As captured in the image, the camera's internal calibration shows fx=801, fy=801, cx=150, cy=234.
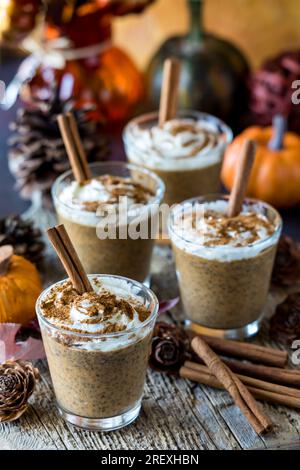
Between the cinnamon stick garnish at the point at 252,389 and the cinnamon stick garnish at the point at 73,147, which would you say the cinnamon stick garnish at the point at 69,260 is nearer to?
the cinnamon stick garnish at the point at 252,389

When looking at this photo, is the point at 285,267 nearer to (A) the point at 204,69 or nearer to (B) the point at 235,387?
(B) the point at 235,387

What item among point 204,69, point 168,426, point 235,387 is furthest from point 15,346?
point 204,69

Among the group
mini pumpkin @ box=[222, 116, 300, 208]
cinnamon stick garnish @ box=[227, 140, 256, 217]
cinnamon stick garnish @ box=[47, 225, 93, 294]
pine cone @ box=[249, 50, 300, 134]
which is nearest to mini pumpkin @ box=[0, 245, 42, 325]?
cinnamon stick garnish @ box=[47, 225, 93, 294]

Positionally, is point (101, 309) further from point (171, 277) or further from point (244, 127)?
point (244, 127)

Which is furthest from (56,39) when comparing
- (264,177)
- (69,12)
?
(264,177)

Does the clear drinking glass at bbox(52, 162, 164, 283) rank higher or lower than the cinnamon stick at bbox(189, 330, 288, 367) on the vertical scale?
higher

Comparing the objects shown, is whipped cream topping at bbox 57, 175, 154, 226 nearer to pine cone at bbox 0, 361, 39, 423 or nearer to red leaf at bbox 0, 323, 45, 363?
red leaf at bbox 0, 323, 45, 363

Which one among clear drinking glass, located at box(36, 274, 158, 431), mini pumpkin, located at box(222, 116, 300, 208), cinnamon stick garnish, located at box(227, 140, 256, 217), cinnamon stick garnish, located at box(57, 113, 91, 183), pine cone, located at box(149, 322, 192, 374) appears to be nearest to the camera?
clear drinking glass, located at box(36, 274, 158, 431)
